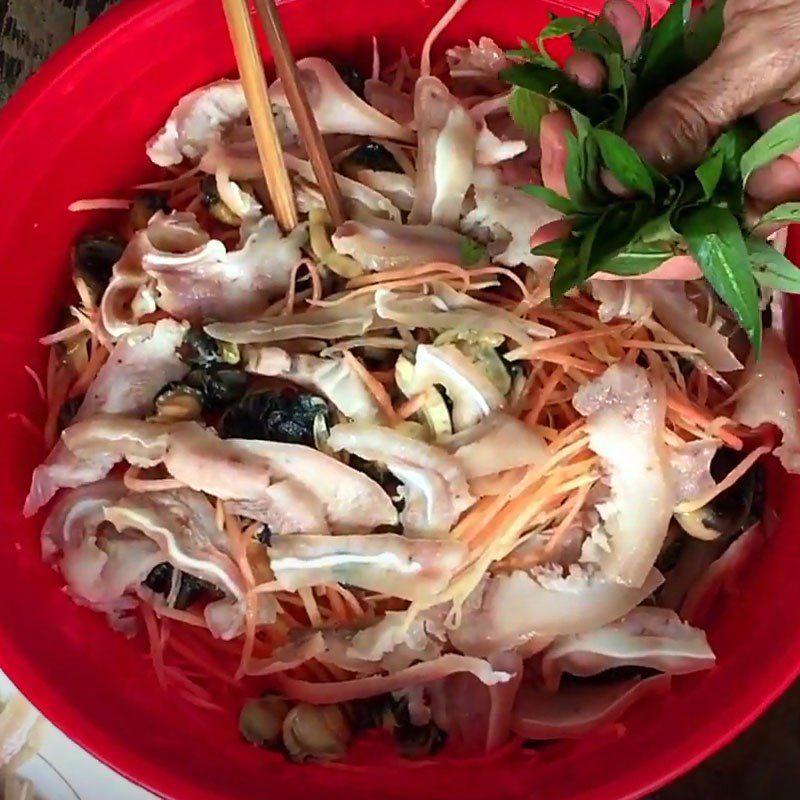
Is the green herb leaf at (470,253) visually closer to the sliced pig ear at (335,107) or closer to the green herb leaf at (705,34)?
the sliced pig ear at (335,107)

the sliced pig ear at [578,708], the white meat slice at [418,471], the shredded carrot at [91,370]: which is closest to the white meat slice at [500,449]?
the white meat slice at [418,471]

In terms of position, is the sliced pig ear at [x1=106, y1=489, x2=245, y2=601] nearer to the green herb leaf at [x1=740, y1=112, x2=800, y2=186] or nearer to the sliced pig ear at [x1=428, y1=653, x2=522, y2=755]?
the sliced pig ear at [x1=428, y1=653, x2=522, y2=755]

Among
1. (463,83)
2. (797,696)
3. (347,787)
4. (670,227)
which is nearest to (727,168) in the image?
(670,227)

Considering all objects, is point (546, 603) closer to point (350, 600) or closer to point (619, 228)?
point (350, 600)

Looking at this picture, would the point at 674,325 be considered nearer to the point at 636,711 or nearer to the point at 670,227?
the point at 670,227

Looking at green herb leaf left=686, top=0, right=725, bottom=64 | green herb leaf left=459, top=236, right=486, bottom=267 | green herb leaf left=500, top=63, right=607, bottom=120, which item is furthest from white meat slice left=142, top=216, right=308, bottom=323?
green herb leaf left=686, top=0, right=725, bottom=64

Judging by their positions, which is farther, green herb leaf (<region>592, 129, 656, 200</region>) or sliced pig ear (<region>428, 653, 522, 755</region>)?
sliced pig ear (<region>428, 653, 522, 755</region>)
